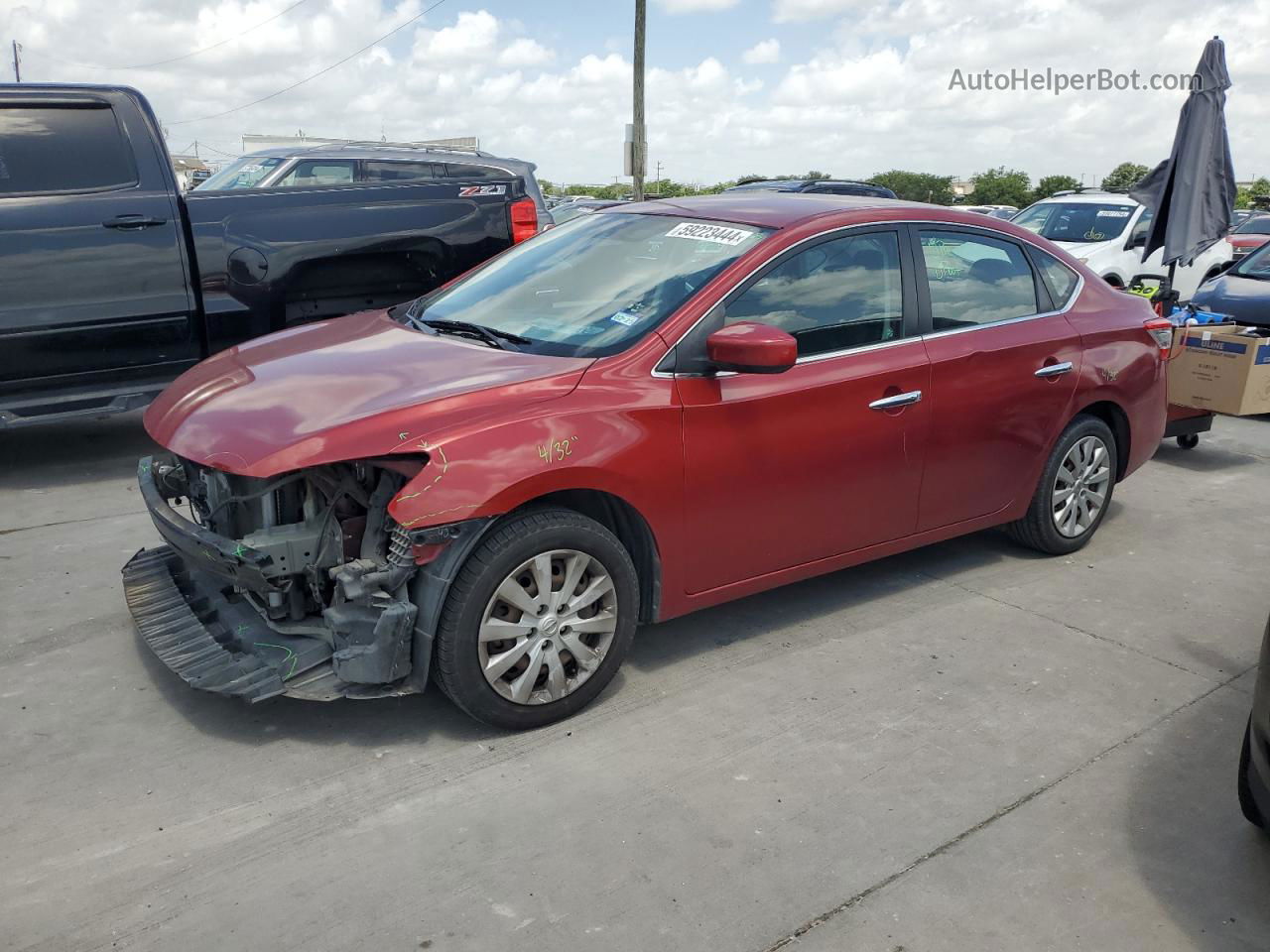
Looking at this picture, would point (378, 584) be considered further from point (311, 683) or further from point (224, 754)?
point (224, 754)

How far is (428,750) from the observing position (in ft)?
11.5

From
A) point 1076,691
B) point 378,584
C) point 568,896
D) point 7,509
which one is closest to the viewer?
point 568,896

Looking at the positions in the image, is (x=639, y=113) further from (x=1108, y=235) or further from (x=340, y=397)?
(x=340, y=397)

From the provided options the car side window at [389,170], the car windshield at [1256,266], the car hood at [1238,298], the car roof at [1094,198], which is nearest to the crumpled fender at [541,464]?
the car side window at [389,170]

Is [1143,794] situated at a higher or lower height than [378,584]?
lower

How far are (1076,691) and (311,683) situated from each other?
8.89 feet

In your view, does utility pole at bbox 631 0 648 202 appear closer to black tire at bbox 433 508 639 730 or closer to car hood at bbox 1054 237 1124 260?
car hood at bbox 1054 237 1124 260

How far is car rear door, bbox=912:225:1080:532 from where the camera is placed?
448 centimetres

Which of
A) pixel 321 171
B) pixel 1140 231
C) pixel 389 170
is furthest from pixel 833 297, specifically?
pixel 1140 231

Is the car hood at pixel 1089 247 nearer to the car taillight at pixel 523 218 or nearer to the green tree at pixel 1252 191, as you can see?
the car taillight at pixel 523 218

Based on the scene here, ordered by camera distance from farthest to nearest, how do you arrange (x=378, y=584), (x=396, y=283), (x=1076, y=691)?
(x=396, y=283) < (x=1076, y=691) < (x=378, y=584)

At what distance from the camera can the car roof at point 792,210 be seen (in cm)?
429

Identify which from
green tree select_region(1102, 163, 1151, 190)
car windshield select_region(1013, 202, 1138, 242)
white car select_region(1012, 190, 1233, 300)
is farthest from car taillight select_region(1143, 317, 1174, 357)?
green tree select_region(1102, 163, 1151, 190)

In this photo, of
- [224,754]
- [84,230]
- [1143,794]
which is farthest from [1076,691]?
[84,230]
